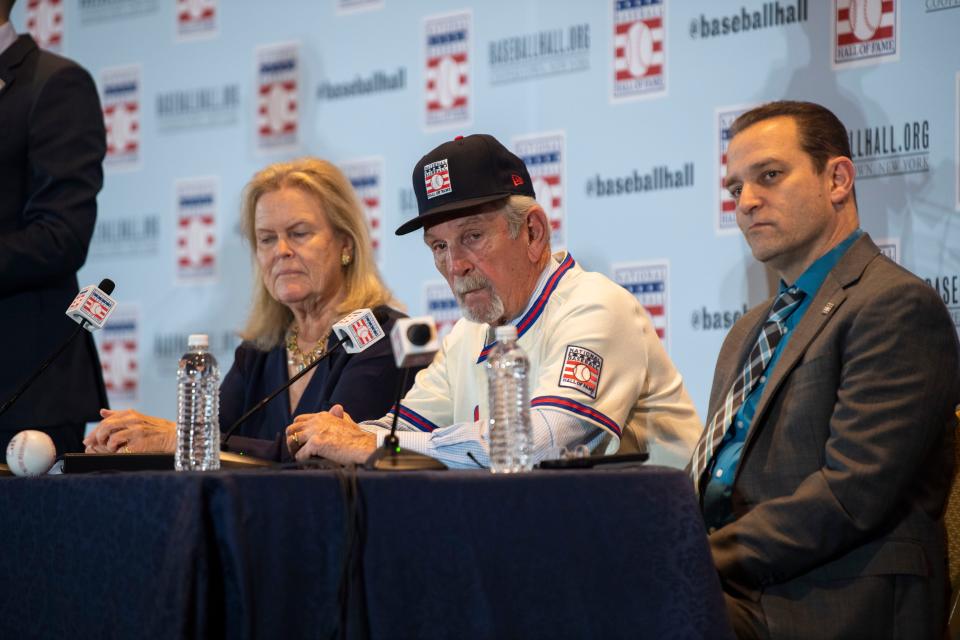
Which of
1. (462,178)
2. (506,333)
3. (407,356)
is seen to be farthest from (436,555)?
(462,178)

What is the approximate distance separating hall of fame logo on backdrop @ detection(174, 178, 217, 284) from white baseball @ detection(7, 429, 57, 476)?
272 centimetres

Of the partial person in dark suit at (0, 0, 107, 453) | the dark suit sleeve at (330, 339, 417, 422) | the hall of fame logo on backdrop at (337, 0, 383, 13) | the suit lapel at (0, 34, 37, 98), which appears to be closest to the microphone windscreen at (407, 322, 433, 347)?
the dark suit sleeve at (330, 339, 417, 422)

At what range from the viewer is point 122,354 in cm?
498

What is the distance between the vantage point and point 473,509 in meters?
1.62

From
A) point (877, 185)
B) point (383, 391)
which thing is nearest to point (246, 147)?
point (383, 391)

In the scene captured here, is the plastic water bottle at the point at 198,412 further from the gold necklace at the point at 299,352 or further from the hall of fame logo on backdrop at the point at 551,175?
the hall of fame logo on backdrop at the point at 551,175

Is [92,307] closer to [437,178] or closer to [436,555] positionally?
[437,178]

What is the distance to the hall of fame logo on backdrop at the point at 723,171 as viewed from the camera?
11.6ft

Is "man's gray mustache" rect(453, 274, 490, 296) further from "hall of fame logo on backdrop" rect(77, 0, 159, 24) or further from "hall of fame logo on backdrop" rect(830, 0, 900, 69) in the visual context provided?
"hall of fame logo on backdrop" rect(77, 0, 159, 24)

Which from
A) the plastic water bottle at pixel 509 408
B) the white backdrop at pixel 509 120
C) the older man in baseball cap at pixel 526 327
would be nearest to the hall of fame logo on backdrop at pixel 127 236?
the white backdrop at pixel 509 120

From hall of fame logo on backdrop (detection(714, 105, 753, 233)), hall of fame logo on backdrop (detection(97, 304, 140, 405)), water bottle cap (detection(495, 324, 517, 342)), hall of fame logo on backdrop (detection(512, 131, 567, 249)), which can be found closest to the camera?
water bottle cap (detection(495, 324, 517, 342))

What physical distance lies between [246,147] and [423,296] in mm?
1107

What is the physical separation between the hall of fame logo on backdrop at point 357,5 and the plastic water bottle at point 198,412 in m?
2.48

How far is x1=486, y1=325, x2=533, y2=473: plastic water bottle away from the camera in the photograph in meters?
1.91
